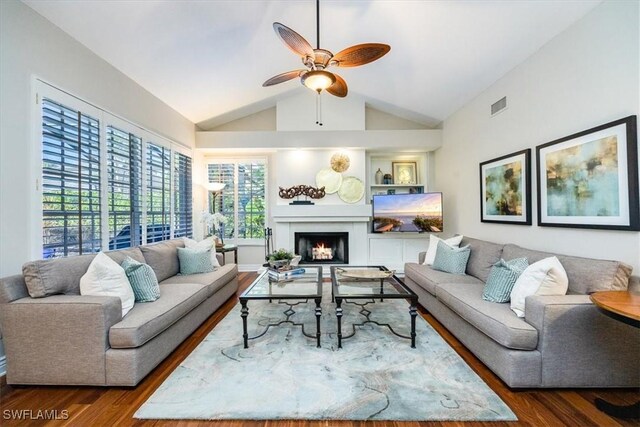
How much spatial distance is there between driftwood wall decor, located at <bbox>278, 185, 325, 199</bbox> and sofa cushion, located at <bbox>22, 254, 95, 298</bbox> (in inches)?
129

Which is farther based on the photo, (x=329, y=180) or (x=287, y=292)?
(x=329, y=180)

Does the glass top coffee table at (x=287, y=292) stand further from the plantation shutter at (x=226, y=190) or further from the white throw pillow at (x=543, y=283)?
the plantation shutter at (x=226, y=190)

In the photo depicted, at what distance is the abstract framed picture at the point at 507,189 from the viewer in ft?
9.64

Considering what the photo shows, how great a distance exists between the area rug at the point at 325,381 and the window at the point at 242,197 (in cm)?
301

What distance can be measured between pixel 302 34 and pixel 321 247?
3.56 m

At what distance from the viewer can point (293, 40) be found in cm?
228

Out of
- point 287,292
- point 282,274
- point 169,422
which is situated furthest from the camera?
point 282,274

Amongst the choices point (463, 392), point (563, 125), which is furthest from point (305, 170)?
point (463, 392)

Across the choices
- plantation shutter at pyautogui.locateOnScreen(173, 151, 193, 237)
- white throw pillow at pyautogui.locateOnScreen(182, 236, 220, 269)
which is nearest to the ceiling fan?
white throw pillow at pyautogui.locateOnScreen(182, 236, 220, 269)

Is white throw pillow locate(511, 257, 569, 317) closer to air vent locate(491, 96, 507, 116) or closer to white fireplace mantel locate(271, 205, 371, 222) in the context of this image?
air vent locate(491, 96, 507, 116)

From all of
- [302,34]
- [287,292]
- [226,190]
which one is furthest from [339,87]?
[226,190]

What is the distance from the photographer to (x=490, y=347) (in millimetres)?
2023

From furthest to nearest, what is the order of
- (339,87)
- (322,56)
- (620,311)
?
(339,87) → (322,56) → (620,311)

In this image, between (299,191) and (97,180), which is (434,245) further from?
(97,180)
